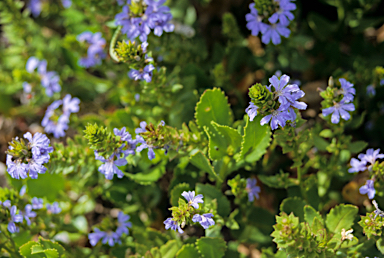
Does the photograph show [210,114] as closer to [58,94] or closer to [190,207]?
[190,207]

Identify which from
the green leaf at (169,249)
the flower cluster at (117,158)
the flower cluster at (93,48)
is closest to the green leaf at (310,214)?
the green leaf at (169,249)

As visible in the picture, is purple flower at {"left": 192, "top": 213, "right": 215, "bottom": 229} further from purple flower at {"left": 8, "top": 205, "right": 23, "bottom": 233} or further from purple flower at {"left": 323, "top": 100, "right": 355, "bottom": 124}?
purple flower at {"left": 8, "top": 205, "right": 23, "bottom": 233}

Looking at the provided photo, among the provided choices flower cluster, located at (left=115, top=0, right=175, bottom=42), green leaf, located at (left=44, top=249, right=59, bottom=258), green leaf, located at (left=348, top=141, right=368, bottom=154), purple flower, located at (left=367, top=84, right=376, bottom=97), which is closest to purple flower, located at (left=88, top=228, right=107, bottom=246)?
green leaf, located at (left=44, top=249, right=59, bottom=258)

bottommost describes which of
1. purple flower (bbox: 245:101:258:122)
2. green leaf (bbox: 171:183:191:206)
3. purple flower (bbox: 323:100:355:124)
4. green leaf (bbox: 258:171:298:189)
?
green leaf (bbox: 171:183:191:206)

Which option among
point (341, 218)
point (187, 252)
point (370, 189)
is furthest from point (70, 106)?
point (370, 189)

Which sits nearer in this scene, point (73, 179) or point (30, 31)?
point (73, 179)

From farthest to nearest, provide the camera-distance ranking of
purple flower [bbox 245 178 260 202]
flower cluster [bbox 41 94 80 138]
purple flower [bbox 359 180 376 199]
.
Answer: flower cluster [bbox 41 94 80 138], purple flower [bbox 245 178 260 202], purple flower [bbox 359 180 376 199]

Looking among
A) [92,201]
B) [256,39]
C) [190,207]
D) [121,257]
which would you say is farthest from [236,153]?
[256,39]

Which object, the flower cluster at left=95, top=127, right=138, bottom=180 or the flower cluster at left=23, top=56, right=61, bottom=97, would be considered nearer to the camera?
the flower cluster at left=95, top=127, right=138, bottom=180
